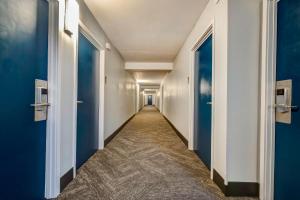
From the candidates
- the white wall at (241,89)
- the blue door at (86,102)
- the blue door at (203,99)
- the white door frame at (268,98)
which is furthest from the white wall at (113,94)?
the white door frame at (268,98)

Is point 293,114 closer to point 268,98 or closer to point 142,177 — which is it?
point 268,98

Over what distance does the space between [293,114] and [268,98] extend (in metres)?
0.32

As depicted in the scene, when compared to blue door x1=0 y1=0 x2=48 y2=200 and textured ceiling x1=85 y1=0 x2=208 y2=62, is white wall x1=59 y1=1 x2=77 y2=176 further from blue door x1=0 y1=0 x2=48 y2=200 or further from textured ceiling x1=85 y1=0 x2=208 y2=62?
textured ceiling x1=85 y1=0 x2=208 y2=62

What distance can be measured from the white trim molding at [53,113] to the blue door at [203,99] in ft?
6.62

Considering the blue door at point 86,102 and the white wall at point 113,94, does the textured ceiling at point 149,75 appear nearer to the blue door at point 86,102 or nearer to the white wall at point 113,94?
the white wall at point 113,94

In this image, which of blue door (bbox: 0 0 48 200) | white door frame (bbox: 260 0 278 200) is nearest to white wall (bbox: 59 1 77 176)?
blue door (bbox: 0 0 48 200)

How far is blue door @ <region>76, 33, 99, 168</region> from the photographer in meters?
2.77

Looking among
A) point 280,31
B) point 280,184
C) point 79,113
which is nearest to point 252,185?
point 280,184

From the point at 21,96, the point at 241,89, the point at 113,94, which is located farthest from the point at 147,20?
the point at 21,96

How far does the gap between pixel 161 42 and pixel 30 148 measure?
380 centimetres

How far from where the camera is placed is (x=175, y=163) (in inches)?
116

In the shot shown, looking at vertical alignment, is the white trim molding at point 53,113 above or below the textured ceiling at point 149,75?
below

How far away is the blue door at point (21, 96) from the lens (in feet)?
4.32

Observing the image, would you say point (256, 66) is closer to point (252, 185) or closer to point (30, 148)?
point (252, 185)
